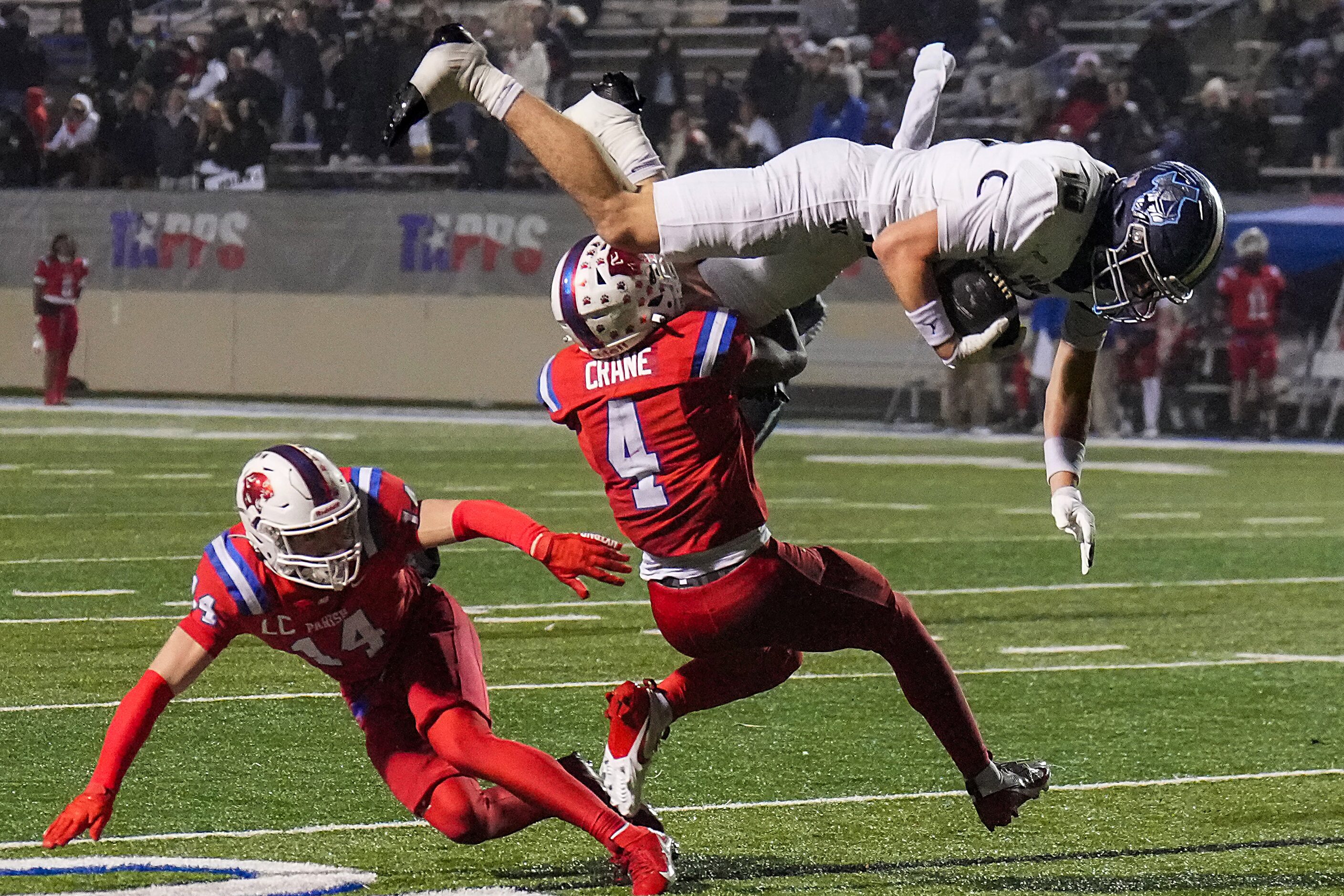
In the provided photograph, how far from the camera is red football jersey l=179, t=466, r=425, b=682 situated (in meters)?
4.52

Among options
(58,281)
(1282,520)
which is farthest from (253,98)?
(1282,520)

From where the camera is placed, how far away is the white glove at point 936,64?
189 inches

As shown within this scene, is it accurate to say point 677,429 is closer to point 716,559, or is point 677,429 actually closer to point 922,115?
point 716,559

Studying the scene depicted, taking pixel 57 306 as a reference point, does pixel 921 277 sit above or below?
above

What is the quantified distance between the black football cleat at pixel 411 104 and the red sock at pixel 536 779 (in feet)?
4.35

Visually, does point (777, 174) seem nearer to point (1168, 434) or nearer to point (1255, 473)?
point (1255, 473)

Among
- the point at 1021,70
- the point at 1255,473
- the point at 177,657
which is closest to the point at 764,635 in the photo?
the point at 177,657

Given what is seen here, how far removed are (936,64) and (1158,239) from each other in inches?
28.2

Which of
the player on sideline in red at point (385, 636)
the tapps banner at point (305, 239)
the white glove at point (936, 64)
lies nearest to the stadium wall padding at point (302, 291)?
the tapps banner at point (305, 239)

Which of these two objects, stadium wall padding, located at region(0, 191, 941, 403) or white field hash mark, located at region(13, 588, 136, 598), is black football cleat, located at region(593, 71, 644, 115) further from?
stadium wall padding, located at region(0, 191, 941, 403)

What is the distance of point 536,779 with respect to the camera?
4473 mm

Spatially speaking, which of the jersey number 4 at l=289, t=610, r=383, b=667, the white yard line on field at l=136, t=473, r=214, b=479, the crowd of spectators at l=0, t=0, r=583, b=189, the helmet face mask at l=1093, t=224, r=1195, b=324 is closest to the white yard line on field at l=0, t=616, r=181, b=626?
the jersey number 4 at l=289, t=610, r=383, b=667

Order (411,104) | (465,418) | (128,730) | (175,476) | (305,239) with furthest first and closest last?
→ 1. (305,239)
2. (465,418)
3. (175,476)
4. (411,104)
5. (128,730)

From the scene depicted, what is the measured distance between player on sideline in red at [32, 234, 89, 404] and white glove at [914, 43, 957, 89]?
16.4 meters
